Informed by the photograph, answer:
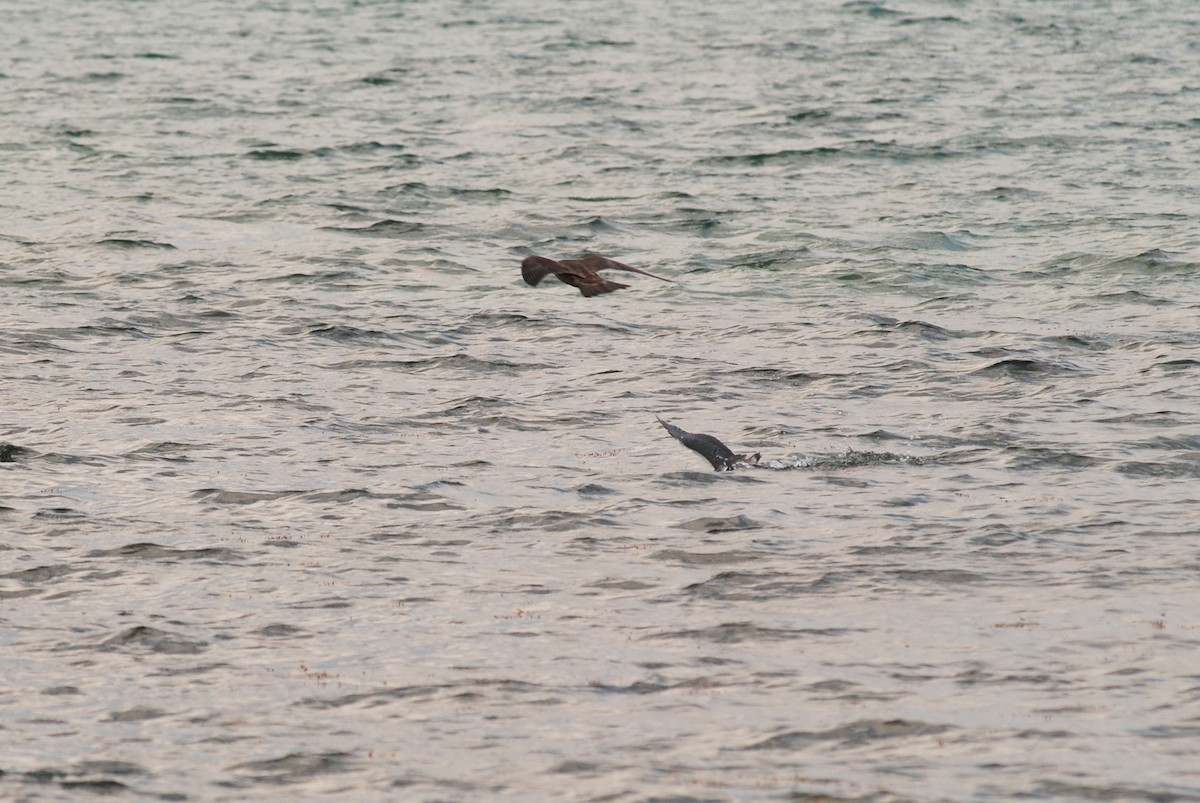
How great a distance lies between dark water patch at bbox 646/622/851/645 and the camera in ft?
34.0

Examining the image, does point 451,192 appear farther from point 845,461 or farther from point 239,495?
point 239,495

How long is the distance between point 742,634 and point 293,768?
2691 millimetres

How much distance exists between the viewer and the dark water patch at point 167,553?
1174cm

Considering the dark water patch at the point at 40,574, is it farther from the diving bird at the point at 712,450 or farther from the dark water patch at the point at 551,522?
the diving bird at the point at 712,450

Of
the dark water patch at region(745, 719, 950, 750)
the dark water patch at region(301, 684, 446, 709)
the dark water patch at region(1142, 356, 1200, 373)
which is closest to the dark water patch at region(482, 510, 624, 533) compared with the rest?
the dark water patch at region(301, 684, 446, 709)

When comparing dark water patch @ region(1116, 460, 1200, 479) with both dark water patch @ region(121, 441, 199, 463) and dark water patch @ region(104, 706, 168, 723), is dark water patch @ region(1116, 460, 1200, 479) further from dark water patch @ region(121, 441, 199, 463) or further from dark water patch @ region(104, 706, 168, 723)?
dark water patch @ region(104, 706, 168, 723)

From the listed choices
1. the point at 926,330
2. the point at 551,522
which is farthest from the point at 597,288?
the point at 926,330

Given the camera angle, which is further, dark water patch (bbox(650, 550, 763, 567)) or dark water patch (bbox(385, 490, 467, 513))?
dark water patch (bbox(385, 490, 467, 513))

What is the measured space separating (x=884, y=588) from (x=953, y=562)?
2.08 ft

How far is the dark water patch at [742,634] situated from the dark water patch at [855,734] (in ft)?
4.08

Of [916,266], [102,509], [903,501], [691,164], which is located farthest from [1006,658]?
[691,164]

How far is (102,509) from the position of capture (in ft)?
41.6

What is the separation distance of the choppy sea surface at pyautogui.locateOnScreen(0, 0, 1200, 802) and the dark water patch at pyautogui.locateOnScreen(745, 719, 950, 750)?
3 centimetres

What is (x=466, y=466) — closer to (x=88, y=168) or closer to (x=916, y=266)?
(x=916, y=266)
